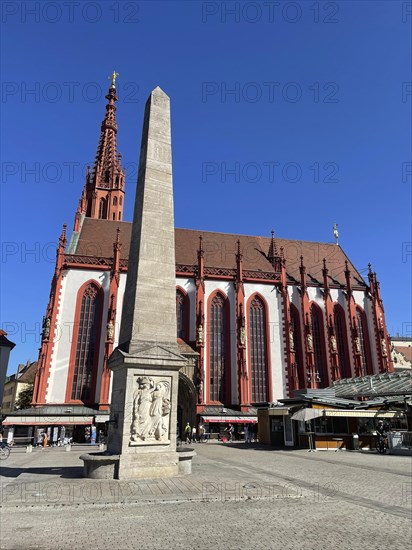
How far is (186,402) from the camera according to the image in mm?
33094

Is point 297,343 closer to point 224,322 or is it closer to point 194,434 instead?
point 224,322

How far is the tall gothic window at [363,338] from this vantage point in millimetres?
39000

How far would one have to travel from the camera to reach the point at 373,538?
5.84 meters

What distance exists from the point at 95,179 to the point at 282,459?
44636 millimetres

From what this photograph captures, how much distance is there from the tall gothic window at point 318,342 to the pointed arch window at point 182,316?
11926 mm

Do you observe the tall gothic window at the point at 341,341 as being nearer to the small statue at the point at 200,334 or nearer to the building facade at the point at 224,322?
the building facade at the point at 224,322

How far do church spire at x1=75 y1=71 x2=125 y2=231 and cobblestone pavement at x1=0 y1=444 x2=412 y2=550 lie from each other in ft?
139

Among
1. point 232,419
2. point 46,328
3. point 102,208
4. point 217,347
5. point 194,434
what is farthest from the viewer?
point 102,208

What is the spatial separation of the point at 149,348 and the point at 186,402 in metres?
23.5

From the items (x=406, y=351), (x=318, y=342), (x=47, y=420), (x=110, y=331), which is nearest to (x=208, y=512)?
(x=47, y=420)

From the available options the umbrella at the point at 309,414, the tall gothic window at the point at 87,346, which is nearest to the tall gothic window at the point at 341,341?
the umbrella at the point at 309,414

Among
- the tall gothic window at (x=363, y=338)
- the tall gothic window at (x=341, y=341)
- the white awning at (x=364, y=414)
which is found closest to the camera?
the white awning at (x=364, y=414)

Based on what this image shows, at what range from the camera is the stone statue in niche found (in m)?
10.5

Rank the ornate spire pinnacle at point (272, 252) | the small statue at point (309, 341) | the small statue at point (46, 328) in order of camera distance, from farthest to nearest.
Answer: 1. the ornate spire pinnacle at point (272, 252)
2. the small statue at point (309, 341)
3. the small statue at point (46, 328)
